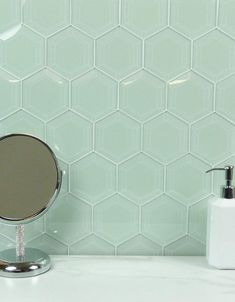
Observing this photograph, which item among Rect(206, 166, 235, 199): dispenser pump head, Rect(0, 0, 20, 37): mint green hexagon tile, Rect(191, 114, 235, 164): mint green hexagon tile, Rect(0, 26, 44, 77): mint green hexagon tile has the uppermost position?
Rect(0, 0, 20, 37): mint green hexagon tile

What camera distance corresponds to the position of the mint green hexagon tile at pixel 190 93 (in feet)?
3.01

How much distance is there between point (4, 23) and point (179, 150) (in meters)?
0.39

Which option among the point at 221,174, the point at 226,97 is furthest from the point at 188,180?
the point at 226,97

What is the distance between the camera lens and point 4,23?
907mm

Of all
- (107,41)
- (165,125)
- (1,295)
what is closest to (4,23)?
(107,41)

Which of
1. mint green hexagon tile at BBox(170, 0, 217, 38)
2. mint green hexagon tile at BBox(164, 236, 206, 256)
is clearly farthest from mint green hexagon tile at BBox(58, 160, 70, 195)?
mint green hexagon tile at BBox(170, 0, 217, 38)

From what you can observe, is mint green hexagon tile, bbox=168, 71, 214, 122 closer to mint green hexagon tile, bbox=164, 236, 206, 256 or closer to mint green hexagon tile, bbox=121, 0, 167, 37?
mint green hexagon tile, bbox=121, 0, 167, 37

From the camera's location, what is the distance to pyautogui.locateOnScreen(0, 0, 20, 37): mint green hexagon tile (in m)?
0.90

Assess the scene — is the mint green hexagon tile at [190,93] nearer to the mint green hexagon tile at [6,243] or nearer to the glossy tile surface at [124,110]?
the glossy tile surface at [124,110]

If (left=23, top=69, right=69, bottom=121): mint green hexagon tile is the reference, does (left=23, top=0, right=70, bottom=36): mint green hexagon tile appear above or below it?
above

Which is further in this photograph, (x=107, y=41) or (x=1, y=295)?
(x=107, y=41)

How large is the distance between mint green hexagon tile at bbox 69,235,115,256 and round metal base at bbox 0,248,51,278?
0.25 feet

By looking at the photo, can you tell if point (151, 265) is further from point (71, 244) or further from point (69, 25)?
point (69, 25)

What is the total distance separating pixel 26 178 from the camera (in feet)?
2.84
